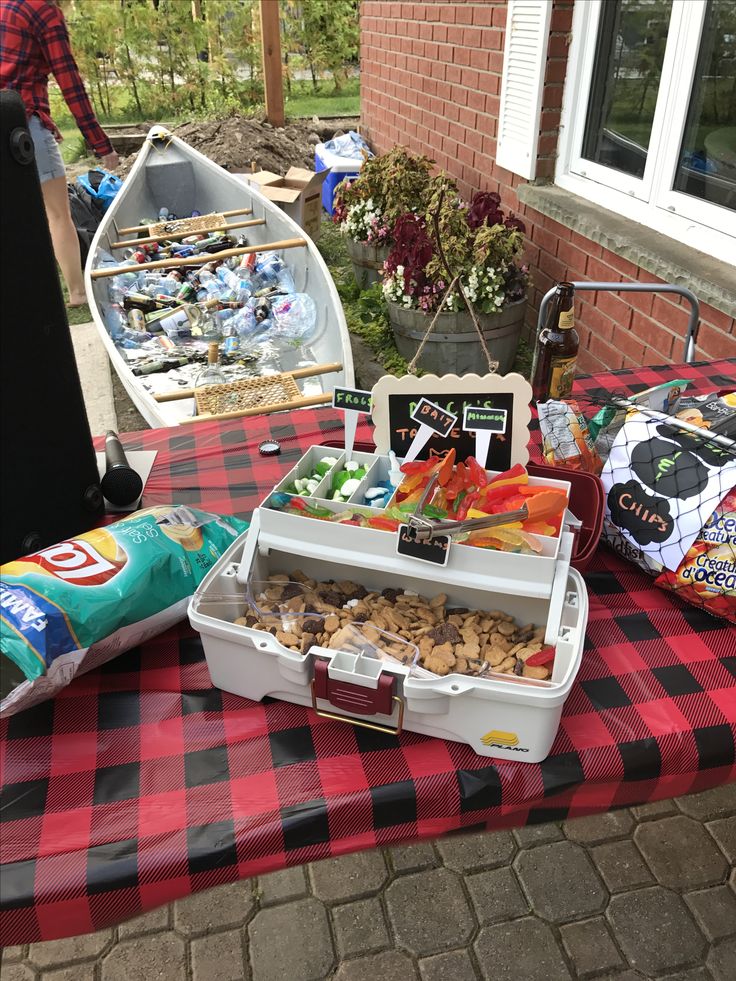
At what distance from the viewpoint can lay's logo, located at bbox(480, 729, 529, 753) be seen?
910 millimetres

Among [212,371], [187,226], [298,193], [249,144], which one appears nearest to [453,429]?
[212,371]

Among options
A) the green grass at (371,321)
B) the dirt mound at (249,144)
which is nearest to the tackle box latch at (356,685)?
the green grass at (371,321)

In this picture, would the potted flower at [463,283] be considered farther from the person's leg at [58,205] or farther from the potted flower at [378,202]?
the person's leg at [58,205]

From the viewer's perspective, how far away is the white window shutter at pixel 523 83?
12.1ft

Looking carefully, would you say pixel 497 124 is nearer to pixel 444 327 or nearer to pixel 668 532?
pixel 444 327

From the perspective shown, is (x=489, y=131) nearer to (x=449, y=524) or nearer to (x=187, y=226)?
(x=187, y=226)

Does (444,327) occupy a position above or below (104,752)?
below

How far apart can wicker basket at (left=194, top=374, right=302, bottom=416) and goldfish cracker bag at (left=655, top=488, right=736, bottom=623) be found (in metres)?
1.76

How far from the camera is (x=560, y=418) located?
1393 mm

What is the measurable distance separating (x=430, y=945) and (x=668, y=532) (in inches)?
48.5

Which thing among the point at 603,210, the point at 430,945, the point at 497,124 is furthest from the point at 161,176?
the point at 430,945

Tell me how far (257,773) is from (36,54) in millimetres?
4967

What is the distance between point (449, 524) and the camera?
0.99m

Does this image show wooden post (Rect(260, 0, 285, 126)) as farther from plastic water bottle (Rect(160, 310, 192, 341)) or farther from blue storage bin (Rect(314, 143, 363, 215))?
plastic water bottle (Rect(160, 310, 192, 341))
